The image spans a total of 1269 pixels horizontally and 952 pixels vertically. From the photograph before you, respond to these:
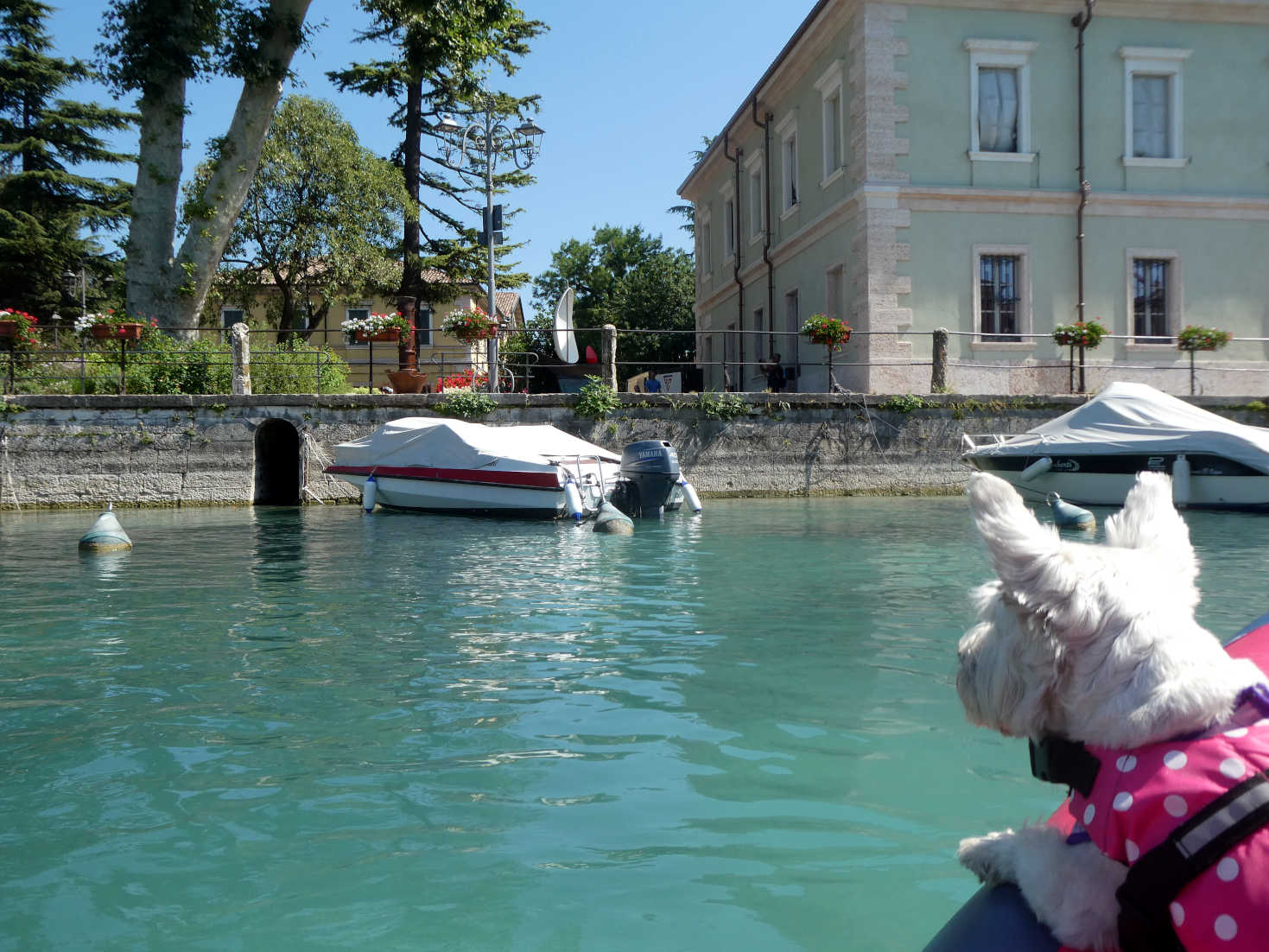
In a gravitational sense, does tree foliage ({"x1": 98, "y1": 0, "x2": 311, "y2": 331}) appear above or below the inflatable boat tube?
above

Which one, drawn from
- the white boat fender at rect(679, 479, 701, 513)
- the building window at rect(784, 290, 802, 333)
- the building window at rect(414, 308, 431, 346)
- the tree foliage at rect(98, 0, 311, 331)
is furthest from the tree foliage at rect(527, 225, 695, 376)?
the white boat fender at rect(679, 479, 701, 513)

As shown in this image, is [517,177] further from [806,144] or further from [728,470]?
[728,470]

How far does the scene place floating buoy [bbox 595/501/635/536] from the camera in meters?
13.0

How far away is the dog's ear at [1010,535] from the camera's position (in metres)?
1.60

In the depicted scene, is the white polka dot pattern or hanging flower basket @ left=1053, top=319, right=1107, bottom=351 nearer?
the white polka dot pattern

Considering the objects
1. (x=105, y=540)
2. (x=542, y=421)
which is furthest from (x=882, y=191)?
(x=105, y=540)

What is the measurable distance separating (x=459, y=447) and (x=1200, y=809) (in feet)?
48.8

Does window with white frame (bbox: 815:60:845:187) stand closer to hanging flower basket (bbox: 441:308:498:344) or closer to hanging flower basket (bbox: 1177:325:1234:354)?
hanging flower basket (bbox: 1177:325:1234:354)

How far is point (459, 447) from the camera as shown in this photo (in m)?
15.9

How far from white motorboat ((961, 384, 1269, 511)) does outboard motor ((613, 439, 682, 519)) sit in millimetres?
5410

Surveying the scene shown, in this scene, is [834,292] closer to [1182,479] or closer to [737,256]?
[737,256]

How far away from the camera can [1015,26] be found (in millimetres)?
22328

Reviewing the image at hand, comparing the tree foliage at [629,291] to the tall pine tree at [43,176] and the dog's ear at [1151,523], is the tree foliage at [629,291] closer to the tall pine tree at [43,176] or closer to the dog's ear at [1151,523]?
the tall pine tree at [43,176]

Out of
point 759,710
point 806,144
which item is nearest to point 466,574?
point 759,710
